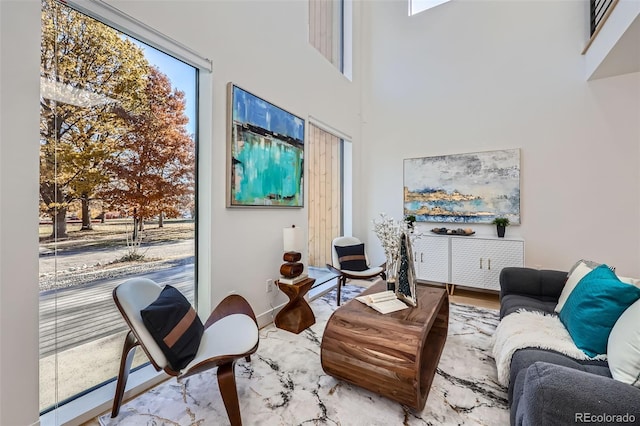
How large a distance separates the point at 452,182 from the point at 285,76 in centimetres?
277

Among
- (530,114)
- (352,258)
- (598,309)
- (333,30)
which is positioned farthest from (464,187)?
(333,30)

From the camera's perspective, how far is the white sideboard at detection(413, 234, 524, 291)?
11.3ft

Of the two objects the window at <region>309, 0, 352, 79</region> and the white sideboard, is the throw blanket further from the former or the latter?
the window at <region>309, 0, 352, 79</region>

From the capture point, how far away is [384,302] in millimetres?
1975

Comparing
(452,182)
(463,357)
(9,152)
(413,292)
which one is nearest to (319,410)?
(413,292)

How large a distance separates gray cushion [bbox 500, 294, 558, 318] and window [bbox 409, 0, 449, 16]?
174 inches

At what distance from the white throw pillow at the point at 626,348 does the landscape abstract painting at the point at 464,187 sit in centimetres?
271

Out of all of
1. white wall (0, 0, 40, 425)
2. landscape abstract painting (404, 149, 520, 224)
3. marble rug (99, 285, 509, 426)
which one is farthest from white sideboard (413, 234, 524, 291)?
white wall (0, 0, 40, 425)

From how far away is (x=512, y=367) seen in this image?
4.89 feet

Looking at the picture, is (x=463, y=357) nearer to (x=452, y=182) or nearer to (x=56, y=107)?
(x=452, y=182)

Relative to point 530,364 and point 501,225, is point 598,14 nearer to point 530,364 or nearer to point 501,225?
point 501,225

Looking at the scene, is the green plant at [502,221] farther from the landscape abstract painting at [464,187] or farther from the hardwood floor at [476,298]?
the hardwood floor at [476,298]

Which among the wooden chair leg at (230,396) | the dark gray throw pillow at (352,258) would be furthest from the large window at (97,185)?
the dark gray throw pillow at (352,258)

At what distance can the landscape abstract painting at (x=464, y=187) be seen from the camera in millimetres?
3719
